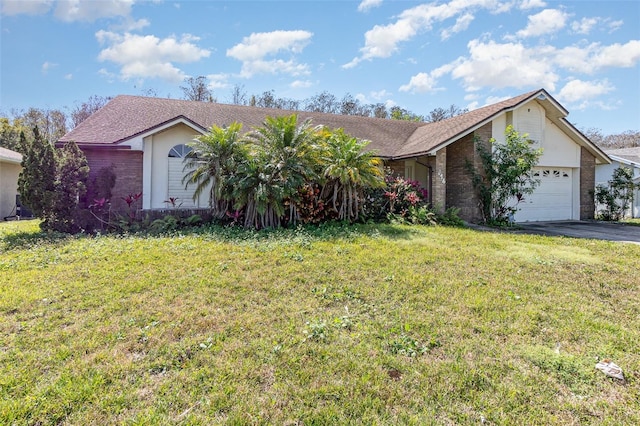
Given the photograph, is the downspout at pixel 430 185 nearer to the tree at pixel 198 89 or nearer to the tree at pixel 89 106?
the tree at pixel 198 89

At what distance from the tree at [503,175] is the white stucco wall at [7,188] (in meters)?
20.4

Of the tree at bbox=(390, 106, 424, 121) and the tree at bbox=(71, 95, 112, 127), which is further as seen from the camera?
the tree at bbox=(390, 106, 424, 121)

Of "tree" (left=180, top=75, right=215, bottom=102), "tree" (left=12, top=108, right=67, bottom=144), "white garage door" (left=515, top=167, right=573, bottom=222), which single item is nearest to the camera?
"white garage door" (left=515, top=167, right=573, bottom=222)

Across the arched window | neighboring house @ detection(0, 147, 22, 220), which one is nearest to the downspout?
the arched window

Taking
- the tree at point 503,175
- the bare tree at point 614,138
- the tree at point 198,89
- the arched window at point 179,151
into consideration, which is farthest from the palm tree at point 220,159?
the bare tree at point 614,138

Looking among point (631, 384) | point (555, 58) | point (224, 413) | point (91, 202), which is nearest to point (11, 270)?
point (91, 202)

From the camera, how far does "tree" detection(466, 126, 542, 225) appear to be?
11.9 metres

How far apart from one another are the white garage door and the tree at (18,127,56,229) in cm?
1644

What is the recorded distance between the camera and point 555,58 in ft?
49.3

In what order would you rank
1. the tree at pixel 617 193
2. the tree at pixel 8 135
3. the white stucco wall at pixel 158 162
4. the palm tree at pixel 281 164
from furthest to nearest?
1. the tree at pixel 8 135
2. the tree at pixel 617 193
3. the white stucco wall at pixel 158 162
4. the palm tree at pixel 281 164

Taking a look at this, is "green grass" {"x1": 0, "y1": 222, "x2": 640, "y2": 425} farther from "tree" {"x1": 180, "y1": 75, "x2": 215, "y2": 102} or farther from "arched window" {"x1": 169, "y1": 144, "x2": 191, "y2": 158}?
"tree" {"x1": 180, "y1": 75, "x2": 215, "y2": 102}

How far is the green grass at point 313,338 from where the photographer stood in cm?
255

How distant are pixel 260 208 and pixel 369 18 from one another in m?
8.49

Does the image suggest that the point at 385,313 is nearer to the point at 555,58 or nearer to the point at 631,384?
the point at 631,384
